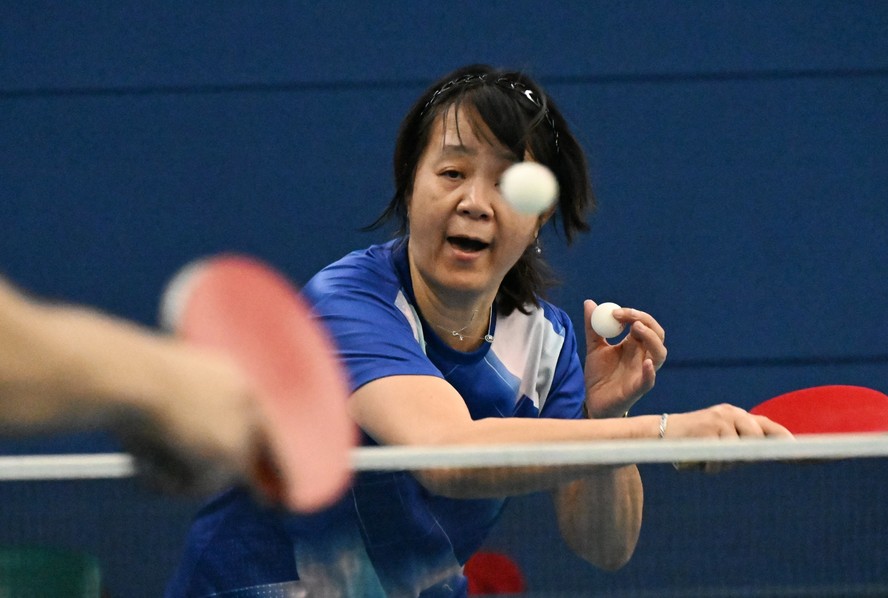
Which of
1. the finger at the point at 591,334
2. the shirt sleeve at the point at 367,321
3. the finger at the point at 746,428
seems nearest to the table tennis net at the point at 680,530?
the finger at the point at 746,428

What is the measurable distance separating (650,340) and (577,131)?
1.71 meters

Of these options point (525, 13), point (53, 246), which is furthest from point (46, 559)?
point (525, 13)

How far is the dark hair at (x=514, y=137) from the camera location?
2.23 m

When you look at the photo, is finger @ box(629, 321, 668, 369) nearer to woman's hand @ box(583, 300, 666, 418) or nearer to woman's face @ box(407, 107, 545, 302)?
woman's hand @ box(583, 300, 666, 418)

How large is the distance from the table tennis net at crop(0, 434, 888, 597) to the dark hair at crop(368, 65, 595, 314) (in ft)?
1.90

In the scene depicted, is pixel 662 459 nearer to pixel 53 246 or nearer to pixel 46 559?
pixel 46 559

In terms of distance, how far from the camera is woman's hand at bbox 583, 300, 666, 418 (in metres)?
2.19

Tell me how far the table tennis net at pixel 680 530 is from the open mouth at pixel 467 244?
0.49 m

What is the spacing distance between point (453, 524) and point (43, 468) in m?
0.72

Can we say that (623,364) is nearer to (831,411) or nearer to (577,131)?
(831,411)

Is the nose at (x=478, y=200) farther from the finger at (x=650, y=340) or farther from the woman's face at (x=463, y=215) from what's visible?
the finger at (x=650, y=340)

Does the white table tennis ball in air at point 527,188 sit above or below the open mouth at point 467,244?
above

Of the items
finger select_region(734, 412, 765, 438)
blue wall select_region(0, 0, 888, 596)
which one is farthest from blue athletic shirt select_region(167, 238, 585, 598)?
blue wall select_region(0, 0, 888, 596)

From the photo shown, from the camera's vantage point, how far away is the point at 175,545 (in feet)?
6.31
